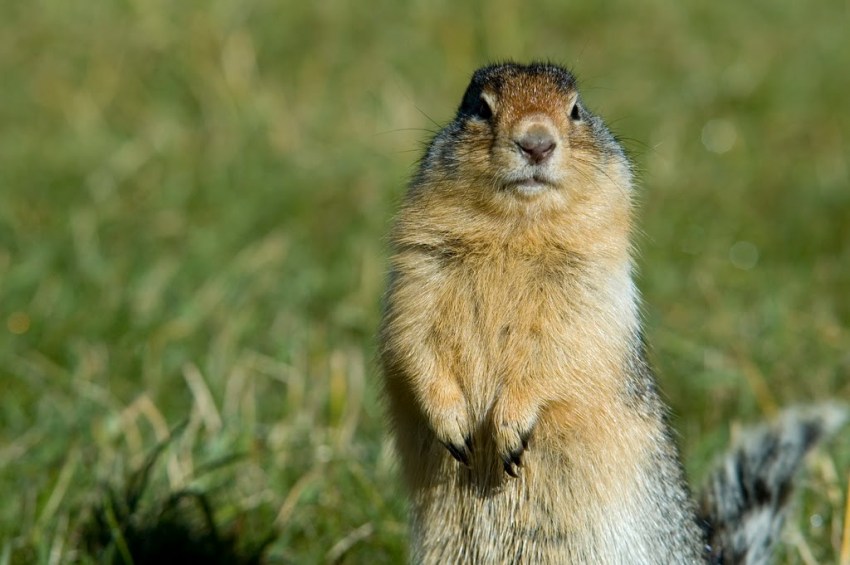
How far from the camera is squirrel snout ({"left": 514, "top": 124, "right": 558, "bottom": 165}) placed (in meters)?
3.88

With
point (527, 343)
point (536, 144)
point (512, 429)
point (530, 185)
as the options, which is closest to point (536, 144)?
point (536, 144)

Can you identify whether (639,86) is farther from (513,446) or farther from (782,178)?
(513,446)

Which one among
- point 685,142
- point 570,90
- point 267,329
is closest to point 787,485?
point 570,90

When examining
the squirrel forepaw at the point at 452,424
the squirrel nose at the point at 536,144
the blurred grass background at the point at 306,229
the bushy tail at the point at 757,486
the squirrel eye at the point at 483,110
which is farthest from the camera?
the blurred grass background at the point at 306,229

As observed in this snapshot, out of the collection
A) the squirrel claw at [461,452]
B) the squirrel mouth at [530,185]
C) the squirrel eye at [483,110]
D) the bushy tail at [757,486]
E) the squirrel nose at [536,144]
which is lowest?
the bushy tail at [757,486]

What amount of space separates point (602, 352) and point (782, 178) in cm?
498

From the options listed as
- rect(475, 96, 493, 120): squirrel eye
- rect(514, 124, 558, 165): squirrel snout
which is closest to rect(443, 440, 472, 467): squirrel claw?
rect(514, 124, 558, 165): squirrel snout

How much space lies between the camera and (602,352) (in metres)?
4.07

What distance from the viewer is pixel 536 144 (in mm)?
3875

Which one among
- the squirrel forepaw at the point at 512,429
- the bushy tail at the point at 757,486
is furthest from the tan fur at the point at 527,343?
the bushy tail at the point at 757,486

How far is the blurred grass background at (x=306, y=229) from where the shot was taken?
5336 mm

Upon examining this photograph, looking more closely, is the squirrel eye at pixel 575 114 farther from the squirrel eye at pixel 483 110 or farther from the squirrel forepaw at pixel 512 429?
the squirrel forepaw at pixel 512 429

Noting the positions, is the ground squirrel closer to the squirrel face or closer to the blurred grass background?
the squirrel face

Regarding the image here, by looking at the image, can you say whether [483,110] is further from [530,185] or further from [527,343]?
[527,343]
